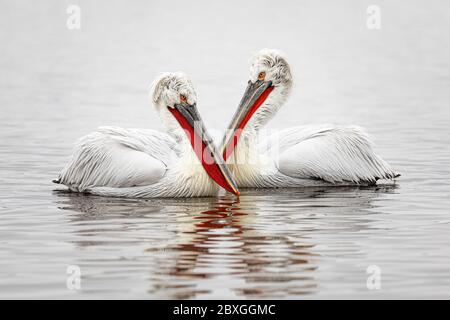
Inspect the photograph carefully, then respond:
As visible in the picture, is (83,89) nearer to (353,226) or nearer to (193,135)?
(193,135)

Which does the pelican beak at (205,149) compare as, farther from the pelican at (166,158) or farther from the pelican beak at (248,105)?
the pelican beak at (248,105)

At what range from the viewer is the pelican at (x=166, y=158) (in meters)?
9.75

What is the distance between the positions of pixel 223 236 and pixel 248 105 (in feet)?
9.33

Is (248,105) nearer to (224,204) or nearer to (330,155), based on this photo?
(330,155)

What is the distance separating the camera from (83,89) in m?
21.8

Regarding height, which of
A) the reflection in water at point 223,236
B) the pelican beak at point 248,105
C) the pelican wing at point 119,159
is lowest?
the reflection in water at point 223,236

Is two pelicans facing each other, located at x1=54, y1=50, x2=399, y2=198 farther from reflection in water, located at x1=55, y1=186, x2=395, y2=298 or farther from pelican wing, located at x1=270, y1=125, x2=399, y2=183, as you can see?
reflection in water, located at x1=55, y1=186, x2=395, y2=298

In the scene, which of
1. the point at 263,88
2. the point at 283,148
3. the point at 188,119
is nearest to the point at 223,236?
the point at 188,119

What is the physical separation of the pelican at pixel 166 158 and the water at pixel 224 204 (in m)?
0.16

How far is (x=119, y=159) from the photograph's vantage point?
32.5 feet

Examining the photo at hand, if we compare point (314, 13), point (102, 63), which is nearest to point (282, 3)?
point (314, 13)

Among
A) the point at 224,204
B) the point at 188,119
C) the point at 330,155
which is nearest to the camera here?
the point at 224,204

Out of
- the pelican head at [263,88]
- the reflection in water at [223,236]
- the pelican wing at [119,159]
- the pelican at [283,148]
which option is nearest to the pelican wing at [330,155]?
the pelican at [283,148]

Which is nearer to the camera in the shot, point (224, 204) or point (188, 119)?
point (224, 204)
